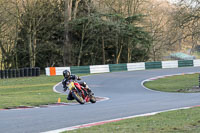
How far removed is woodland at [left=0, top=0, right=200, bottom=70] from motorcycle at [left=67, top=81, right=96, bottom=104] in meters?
24.9

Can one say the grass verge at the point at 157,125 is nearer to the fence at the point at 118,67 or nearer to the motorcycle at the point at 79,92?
the motorcycle at the point at 79,92

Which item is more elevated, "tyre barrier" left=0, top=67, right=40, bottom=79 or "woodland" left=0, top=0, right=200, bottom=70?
"woodland" left=0, top=0, right=200, bottom=70

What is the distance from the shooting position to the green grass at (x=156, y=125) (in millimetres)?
7258

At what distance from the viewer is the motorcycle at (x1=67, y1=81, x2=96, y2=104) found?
13.9 metres

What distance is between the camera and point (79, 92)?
14.1 metres

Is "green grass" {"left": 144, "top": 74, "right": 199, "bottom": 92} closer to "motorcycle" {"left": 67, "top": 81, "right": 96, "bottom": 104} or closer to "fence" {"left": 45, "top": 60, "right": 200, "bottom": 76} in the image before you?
"motorcycle" {"left": 67, "top": 81, "right": 96, "bottom": 104}

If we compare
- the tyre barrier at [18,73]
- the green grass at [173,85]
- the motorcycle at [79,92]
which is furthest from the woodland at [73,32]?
the motorcycle at [79,92]

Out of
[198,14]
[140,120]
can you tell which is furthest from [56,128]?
[198,14]

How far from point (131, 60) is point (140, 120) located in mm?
41232

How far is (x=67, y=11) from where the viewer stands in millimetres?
43219

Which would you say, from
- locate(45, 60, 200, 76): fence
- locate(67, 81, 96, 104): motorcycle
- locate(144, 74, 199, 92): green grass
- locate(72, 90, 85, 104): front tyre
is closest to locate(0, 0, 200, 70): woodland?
locate(45, 60, 200, 76): fence

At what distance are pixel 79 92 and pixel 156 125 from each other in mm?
6528

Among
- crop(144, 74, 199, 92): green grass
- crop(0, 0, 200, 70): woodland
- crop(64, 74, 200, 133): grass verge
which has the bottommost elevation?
crop(144, 74, 199, 92): green grass

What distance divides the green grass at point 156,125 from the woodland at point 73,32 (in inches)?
1201
